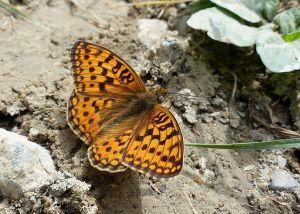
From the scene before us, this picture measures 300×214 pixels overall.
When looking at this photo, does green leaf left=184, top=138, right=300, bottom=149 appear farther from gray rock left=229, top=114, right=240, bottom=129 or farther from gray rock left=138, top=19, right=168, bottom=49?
gray rock left=138, top=19, right=168, bottom=49

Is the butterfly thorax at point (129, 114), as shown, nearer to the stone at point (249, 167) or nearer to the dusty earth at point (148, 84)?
the dusty earth at point (148, 84)

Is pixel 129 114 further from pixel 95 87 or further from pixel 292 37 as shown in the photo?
pixel 292 37

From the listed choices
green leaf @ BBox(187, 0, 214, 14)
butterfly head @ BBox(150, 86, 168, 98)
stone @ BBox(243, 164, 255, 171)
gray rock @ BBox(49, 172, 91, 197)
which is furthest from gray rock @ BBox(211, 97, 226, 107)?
gray rock @ BBox(49, 172, 91, 197)

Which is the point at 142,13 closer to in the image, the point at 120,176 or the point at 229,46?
the point at 229,46

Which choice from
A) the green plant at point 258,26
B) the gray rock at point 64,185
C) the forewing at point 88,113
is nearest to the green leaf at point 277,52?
the green plant at point 258,26

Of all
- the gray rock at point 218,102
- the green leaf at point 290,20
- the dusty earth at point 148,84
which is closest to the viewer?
the dusty earth at point 148,84

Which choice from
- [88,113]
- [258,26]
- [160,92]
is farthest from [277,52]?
[88,113]
